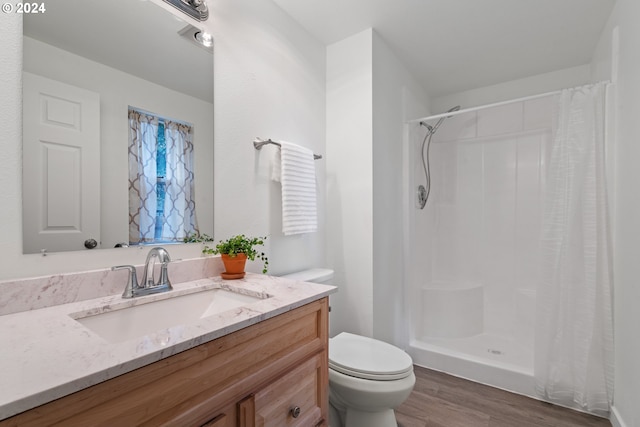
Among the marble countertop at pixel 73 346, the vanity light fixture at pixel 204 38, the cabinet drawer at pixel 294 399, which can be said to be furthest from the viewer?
the vanity light fixture at pixel 204 38

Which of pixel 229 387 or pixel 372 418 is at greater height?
pixel 229 387

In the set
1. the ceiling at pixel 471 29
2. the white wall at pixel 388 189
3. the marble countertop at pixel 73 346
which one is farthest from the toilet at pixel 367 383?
the ceiling at pixel 471 29

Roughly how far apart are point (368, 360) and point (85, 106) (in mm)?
1545

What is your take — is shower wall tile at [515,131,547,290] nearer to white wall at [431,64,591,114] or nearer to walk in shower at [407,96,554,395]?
walk in shower at [407,96,554,395]

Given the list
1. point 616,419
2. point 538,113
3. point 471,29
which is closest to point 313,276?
point 616,419

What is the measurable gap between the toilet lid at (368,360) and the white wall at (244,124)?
1.81 feet

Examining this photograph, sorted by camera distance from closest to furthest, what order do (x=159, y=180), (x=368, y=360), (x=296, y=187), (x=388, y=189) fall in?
(x=159, y=180)
(x=368, y=360)
(x=296, y=187)
(x=388, y=189)

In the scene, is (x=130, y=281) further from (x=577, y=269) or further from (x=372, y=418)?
(x=577, y=269)

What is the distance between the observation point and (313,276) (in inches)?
70.4

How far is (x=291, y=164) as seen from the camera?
5.61ft

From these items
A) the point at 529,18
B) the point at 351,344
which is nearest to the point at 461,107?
the point at 529,18

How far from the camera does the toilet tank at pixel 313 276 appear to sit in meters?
1.74

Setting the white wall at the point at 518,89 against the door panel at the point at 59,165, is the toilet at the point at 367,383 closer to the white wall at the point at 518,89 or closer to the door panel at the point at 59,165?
the door panel at the point at 59,165

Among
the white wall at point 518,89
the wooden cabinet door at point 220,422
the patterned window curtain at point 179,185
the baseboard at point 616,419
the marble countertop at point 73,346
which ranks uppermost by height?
the white wall at point 518,89
